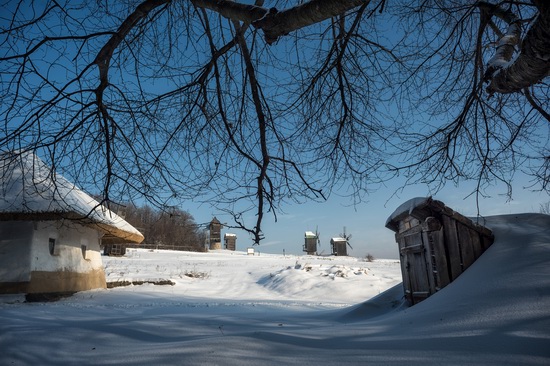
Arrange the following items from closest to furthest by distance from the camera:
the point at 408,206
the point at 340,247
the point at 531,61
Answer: the point at 531,61
the point at 408,206
the point at 340,247

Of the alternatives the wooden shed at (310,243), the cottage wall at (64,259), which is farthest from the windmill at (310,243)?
the cottage wall at (64,259)

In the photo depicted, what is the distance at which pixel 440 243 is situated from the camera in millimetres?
5559

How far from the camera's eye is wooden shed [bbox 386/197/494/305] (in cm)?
534

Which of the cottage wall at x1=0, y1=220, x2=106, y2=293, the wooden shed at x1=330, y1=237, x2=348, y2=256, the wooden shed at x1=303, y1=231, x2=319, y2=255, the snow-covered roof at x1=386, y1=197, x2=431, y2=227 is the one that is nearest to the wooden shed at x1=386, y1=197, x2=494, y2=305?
the snow-covered roof at x1=386, y1=197, x2=431, y2=227

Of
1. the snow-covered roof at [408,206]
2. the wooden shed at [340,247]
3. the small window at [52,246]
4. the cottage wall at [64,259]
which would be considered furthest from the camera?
the wooden shed at [340,247]

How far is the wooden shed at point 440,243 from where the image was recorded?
5344 mm

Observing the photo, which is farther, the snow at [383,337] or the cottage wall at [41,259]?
the cottage wall at [41,259]

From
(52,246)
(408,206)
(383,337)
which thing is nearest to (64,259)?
(52,246)

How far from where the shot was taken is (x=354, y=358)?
2.30 metres

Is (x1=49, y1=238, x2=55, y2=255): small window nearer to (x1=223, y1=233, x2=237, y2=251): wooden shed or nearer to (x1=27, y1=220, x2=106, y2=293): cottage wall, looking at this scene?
(x1=27, y1=220, x2=106, y2=293): cottage wall

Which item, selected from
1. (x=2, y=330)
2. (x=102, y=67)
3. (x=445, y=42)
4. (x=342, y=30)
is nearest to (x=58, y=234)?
(x=2, y=330)

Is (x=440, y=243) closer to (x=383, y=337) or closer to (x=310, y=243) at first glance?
(x=383, y=337)

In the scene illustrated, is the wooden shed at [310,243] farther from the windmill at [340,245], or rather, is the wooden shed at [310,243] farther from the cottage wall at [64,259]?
the cottage wall at [64,259]

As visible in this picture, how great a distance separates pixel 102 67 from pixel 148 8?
746 mm
